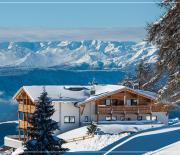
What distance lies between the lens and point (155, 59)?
65.9 feet

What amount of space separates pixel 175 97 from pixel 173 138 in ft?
18.2

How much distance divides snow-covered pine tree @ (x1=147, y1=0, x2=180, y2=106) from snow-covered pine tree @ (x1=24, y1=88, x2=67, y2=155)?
19.1ft

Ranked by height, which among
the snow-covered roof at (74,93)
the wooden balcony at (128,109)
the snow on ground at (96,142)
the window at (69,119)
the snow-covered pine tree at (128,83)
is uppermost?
the snow-covered pine tree at (128,83)

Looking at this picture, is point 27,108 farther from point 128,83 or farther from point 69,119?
point 128,83

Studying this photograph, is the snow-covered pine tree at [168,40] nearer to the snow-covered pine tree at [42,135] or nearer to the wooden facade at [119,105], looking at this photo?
the snow-covered pine tree at [42,135]

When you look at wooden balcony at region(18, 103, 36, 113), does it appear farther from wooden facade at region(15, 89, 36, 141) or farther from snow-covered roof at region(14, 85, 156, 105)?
snow-covered roof at region(14, 85, 156, 105)

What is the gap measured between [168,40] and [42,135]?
7.84 meters

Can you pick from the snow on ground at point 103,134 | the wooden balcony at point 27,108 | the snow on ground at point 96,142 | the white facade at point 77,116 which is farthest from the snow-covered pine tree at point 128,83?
the snow on ground at point 96,142

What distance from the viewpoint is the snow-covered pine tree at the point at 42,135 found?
77.0 ft

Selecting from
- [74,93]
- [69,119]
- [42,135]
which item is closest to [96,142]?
[42,135]

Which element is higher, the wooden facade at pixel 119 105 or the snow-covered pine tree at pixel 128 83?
the snow-covered pine tree at pixel 128 83

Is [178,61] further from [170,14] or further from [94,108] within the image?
[94,108]

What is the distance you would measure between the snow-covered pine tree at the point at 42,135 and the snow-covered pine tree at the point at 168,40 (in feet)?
19.1

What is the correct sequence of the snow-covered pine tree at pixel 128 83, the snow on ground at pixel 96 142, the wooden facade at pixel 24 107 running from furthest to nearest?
1. the snow-covered pine tree at pixel 128 83
2. the wooden facade at pixel 24 107
3. the snow on ground at pixel 96 142
